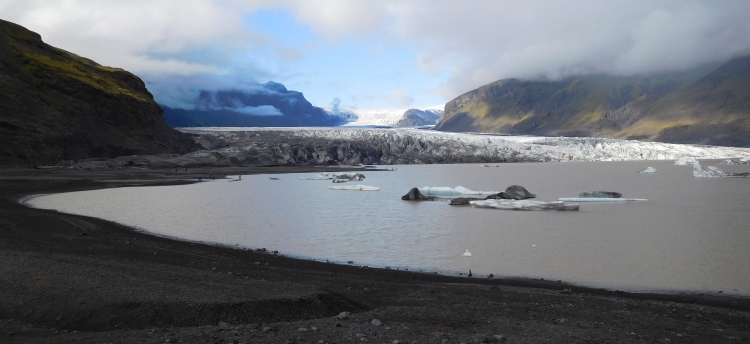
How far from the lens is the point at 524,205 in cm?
2038

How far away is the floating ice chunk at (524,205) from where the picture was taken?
20016mm

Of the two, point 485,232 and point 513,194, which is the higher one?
point 513,194

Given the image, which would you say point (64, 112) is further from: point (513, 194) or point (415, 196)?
point (513, 194)

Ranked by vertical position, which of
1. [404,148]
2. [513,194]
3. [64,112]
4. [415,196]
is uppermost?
[64,112]

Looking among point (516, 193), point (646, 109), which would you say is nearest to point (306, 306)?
point (516, 193)

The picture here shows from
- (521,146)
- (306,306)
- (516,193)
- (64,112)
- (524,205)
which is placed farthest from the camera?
(521,146)

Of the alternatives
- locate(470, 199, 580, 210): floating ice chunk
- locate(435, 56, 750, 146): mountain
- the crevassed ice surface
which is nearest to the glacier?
the crevassed ice surface

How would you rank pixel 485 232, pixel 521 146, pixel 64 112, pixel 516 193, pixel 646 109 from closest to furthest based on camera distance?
pixel 485 232
pixel 516 193
pixel 64 112
pixel 521 146
pixel 646 109

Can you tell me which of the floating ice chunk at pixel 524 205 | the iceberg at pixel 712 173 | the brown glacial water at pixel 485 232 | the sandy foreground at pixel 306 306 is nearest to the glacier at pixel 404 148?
the iceberg at pixel 712 173

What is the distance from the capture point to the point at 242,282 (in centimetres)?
738

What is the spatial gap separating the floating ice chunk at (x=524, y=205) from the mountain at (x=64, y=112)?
118 ft

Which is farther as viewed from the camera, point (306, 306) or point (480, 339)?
point (306, 306)

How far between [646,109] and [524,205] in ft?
514

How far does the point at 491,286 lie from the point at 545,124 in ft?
587
